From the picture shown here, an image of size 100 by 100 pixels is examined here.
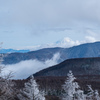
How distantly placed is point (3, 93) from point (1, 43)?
3.98 metres

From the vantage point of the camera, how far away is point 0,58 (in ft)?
54.2

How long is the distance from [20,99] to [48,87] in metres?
102

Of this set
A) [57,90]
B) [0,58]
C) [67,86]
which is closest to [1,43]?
[0,58]

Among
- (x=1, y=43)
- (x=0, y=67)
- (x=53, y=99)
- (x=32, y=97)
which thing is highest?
(x=1, y=43)

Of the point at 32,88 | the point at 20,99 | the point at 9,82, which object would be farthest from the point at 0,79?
the point at 20,99

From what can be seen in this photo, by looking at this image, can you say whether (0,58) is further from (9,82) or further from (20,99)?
(20,99)

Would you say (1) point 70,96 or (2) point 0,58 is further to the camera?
(1) point 70,96

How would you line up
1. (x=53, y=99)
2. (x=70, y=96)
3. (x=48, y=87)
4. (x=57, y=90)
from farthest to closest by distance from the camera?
(x=48, y=87) < (x=57, y=90) < (x=53, y=99) < (x=70, y=96)

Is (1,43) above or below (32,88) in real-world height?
above

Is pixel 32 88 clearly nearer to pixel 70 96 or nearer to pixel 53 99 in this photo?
pixel 70 96

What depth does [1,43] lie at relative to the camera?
16.2 metres

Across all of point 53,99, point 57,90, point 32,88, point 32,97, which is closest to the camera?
point 32,97

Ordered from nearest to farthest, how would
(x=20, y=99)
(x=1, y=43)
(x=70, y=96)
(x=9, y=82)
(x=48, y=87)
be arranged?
(x=9, y=82)
(x=1, y=43)
(x=70, y=96)
(x=20, y=99)
(x=48, y=87)

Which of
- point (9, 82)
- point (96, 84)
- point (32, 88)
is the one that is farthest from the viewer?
point (96, 84)
